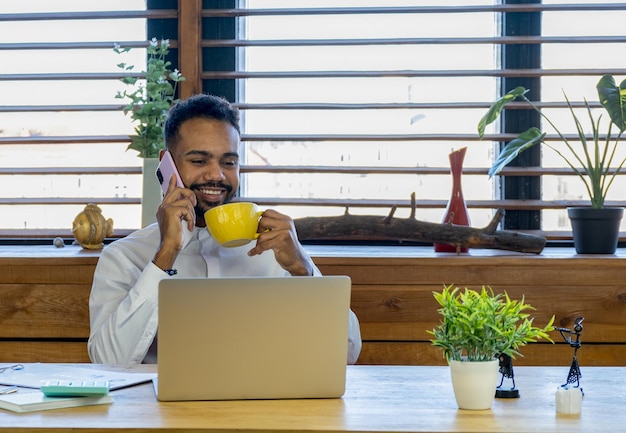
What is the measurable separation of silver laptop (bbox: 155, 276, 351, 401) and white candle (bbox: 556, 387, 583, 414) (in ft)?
1.20

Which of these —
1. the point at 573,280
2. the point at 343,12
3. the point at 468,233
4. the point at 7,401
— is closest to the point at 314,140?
the point at 343,12

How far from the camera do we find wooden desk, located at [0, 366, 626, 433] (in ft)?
4.79

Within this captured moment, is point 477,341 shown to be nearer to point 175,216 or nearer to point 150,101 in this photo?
point 175,216

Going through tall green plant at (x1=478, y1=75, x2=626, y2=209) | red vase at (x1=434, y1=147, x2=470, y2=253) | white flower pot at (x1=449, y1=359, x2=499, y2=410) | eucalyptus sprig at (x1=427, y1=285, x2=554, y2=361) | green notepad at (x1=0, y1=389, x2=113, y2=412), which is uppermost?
tall green plant at (x1=478, y1=75, x2=626, y2=209)

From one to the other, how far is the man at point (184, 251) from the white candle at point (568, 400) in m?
0.84

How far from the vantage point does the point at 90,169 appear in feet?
11.6

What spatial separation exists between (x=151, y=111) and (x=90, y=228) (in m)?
0.46

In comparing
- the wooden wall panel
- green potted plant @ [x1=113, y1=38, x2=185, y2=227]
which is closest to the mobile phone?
the wooden wall panel

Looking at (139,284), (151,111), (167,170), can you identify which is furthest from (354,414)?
(151,111)

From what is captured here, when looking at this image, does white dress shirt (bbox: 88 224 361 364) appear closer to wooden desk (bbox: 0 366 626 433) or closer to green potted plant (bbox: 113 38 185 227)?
wooden desk (bbox: 0 366 626 433)

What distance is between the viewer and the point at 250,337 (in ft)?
5.22

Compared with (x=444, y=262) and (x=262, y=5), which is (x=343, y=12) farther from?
(x=444, y=262)

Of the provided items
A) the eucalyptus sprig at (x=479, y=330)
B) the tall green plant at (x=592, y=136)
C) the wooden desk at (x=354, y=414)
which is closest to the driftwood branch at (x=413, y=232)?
the tall green plant at (x=592, y=136)

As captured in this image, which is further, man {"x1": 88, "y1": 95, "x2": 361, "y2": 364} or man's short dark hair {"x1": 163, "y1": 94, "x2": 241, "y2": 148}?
man's short dark hair {"x1": 163, "y1": 94, "x2": 241, "y2": 148}
